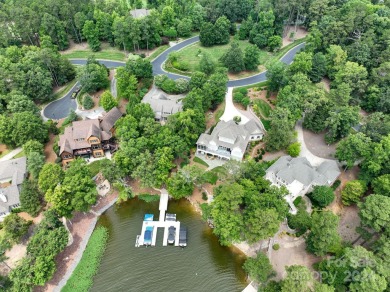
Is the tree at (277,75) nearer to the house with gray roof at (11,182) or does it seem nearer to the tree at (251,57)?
the tree at (251,57)

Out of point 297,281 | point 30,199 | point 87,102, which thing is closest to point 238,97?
point 87,102

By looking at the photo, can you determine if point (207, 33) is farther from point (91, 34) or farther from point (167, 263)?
point (167, 263)

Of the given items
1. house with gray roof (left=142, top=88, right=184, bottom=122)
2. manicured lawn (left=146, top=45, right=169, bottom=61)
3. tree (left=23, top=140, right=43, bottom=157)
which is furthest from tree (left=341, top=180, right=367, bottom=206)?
manicured lawn (left=146, top=45, right=169, bottom=61)

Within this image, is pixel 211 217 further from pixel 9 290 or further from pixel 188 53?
pixel 188 53

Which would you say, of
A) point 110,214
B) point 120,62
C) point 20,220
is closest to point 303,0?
point 120,62

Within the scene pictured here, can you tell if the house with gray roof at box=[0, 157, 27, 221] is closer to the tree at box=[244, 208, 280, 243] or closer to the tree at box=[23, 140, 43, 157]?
the tree at box=[23, 140, 43, 157]

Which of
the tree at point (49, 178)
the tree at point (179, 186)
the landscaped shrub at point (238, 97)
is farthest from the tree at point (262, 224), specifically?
the tree at point (49, 178)
